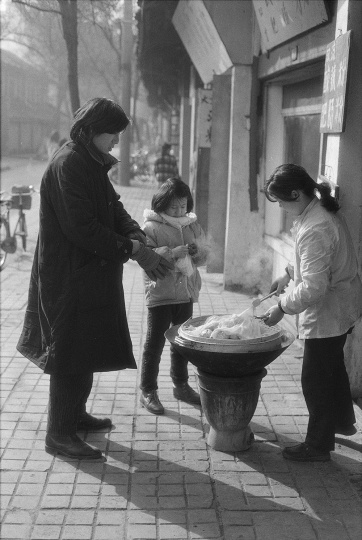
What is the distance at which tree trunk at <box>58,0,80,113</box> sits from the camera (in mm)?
4090

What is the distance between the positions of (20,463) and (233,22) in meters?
5.93

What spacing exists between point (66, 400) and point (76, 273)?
29.1 inches

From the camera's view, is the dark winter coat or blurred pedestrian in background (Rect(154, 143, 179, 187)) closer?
the dark winter coat

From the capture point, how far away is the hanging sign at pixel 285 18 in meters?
5.03

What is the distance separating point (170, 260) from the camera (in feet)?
14.4

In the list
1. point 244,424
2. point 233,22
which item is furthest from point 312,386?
point 233,22

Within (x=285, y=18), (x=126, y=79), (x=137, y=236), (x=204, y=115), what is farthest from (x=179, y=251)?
(x=126, y=79)

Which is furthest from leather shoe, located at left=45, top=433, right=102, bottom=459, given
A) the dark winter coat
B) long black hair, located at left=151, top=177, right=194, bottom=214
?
long black hair, located at left=151, top=177, right=194, bottom=214

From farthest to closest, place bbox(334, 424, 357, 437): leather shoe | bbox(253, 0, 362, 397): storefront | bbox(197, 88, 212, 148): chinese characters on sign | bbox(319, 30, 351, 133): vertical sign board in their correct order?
bbox(197, 88, 212, 148): chinese characters on sign, bbox(253, 0, 362, 397): storefront, bbox(319, 30, 351, 133): vertical sign board, bbox(334, 424, 357, 437): leather shoe

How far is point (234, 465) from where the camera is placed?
3867 millimetres

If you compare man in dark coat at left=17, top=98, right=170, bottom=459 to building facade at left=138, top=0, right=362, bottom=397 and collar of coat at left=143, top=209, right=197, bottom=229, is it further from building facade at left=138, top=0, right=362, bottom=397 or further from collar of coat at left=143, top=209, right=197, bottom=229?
building facade at left=138, top=0, right=362, bottom=397

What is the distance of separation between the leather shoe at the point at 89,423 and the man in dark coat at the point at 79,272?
333 mm

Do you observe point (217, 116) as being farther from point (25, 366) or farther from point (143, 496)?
point (143, 496)

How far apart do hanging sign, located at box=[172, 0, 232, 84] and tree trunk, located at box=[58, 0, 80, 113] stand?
350 centimetres
